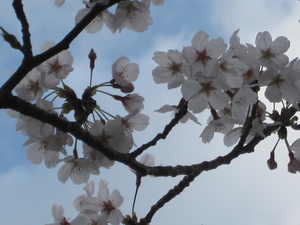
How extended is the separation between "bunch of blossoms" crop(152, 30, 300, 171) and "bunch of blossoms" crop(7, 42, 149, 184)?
32 cm

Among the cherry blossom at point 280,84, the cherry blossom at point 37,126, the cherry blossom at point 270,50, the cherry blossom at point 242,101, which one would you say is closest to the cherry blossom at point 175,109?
the cherry blossom at point 242,101

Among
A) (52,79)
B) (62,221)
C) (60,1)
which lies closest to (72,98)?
(52,79)

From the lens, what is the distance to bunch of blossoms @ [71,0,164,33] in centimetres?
269

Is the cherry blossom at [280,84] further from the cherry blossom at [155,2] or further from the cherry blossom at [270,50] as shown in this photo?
the cherry blossom at [155,2]

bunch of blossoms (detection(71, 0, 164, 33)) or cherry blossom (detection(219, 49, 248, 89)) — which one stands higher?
bunch of blossoms (detection(71, 0, 164, 33))

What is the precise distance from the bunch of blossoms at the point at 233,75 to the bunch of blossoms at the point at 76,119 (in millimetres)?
323

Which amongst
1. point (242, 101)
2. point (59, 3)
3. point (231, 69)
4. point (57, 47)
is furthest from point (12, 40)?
point (242, 101)

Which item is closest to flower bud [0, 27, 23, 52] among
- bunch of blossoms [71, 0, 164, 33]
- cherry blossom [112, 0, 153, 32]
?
bunch of blossoms [71, 0, 164, 33]

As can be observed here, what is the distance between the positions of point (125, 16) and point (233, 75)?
74 cm

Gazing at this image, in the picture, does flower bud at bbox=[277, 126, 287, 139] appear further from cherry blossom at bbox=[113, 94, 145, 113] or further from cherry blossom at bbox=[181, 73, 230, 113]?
cherry blossom at bbox=[113, 94, 145, 113]

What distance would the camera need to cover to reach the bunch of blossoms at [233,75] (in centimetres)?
279

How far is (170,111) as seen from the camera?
3443 millimetres

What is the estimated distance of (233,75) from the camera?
2826mm

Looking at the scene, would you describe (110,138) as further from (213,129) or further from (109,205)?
(213,129)
